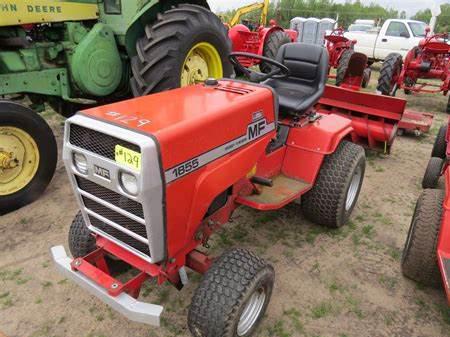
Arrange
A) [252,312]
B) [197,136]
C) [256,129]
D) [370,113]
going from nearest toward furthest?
[197,136] < [252,312] < [256,129] < [370,113]

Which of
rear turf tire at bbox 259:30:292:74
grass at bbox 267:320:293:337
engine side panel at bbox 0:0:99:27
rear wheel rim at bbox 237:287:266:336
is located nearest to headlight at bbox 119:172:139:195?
rear wheel rim at bbox 237:287:266:336

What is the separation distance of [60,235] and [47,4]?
2.19 m

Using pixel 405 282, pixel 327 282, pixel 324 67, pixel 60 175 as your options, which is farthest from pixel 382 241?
pixel 60 175

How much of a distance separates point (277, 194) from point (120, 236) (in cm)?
116

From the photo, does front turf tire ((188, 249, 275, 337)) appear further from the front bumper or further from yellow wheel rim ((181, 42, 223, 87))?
yellow wheel rim ((181, 42, 223, 87))

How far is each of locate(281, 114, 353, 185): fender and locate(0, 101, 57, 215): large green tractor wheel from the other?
2069 mm

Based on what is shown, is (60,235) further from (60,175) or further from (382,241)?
(382,241)

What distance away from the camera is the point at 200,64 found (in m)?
4.17

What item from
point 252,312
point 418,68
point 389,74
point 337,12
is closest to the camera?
point 252,312

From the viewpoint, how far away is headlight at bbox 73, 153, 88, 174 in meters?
1.86

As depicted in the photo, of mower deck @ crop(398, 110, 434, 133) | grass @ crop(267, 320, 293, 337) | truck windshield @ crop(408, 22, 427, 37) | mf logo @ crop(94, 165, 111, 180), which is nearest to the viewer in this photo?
mf logo @ crop(94, 165, 111, 180)

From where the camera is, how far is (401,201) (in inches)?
148

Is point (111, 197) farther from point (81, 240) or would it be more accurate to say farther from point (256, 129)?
point (256, 129)

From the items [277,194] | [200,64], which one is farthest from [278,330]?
[200,64]
